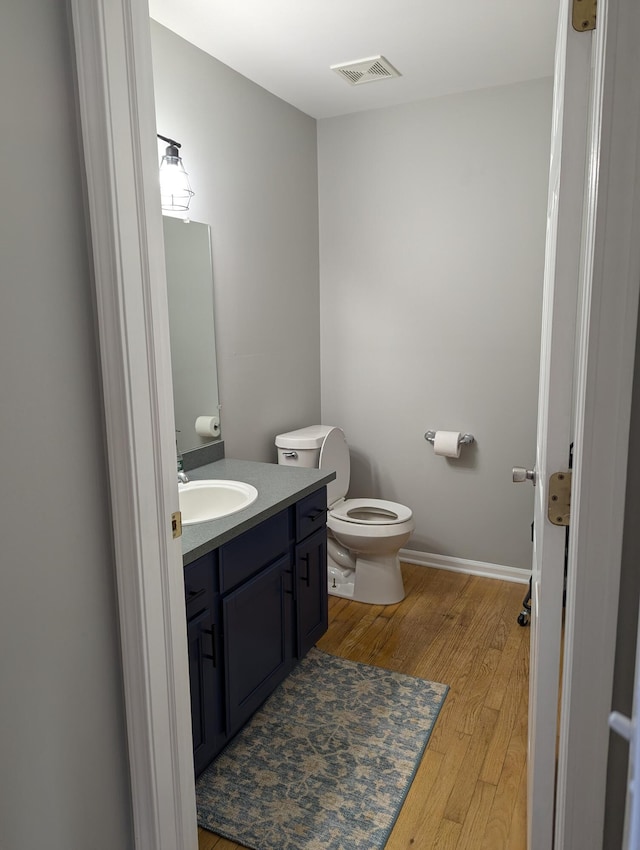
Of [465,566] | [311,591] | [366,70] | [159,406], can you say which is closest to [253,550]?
[311,591]

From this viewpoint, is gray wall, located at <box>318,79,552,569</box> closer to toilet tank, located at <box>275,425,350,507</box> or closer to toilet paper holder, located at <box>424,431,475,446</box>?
toilet paper holder, located at <box>424,431,475,446</box>

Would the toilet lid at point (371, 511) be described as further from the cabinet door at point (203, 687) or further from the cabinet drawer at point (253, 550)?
the cabinet door at point (203, 687)

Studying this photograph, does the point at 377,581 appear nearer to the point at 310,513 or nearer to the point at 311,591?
the point at 311,591

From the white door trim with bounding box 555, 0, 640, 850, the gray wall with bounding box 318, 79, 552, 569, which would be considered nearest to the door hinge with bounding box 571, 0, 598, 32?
the white door trim with bounding box 555, 0, 640, 850

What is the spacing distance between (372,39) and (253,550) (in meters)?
2.11

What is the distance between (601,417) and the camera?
877mm

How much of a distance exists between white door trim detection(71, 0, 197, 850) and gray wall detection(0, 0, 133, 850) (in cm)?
4

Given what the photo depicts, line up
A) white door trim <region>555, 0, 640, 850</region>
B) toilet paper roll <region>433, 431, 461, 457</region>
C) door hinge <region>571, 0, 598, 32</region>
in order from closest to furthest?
white door trim <region>555, 0, 640, 850</region> < door hinge <region>571, 0, 598, 32</region> < toilet paper roll <region>433, 431, 461, 457</region>

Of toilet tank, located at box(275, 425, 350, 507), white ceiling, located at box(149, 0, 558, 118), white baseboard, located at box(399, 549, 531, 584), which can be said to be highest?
white ceiling, located at box(149, 0, 558, 118)

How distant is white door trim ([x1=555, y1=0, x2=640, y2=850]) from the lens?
0.82 metres

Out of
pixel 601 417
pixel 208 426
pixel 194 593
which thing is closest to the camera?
pixel 601 417

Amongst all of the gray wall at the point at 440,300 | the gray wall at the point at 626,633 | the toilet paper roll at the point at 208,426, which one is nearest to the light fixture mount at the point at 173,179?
the toilet paper roll at the point at 208,426

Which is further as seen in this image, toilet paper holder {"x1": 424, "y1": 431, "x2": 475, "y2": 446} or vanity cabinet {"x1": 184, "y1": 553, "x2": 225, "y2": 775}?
toilet paper holder {"x1": 424, "y1": 431, "x2": 475, "y2": 446}

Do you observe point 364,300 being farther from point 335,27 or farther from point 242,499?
point 242,499
